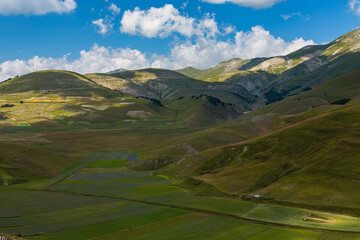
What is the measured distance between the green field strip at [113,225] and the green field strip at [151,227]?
1.57 meters

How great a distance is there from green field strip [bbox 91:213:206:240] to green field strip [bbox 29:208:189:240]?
1570 mm

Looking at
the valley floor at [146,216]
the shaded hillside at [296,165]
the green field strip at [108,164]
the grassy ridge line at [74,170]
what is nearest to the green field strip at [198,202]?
the valley floor at [146,216]

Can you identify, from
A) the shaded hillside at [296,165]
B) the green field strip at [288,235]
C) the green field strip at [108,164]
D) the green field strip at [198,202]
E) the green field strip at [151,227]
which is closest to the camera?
the green field strip at [288,235]

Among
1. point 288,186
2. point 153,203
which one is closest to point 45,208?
point 153,203

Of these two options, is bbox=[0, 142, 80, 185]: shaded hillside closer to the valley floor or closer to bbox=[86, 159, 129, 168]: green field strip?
the valley floor

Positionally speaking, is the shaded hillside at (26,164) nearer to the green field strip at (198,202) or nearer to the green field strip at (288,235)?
the green field strip at (198,202)

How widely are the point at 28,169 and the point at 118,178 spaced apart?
116 feet

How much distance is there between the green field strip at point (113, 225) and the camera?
47.3 m

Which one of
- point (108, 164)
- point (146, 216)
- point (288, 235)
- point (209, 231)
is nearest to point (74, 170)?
point (108, 164)

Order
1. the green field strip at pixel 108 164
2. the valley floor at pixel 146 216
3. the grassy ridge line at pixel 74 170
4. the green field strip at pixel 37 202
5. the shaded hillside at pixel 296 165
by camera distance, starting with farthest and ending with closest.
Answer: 1. the green field strip at pixel 108 164
2. the grassy ridge line at pixel 74 170
3. the shaded hillside at pixel 296 165
4. the green field strip at pixel 37 202
5. the valley floor at pixel 146 216

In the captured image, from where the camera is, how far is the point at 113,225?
5403 cm

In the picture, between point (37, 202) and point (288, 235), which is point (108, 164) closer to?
point (37, 202)

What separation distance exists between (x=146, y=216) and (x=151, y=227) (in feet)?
24.8

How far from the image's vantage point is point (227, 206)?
6644 centimetres
